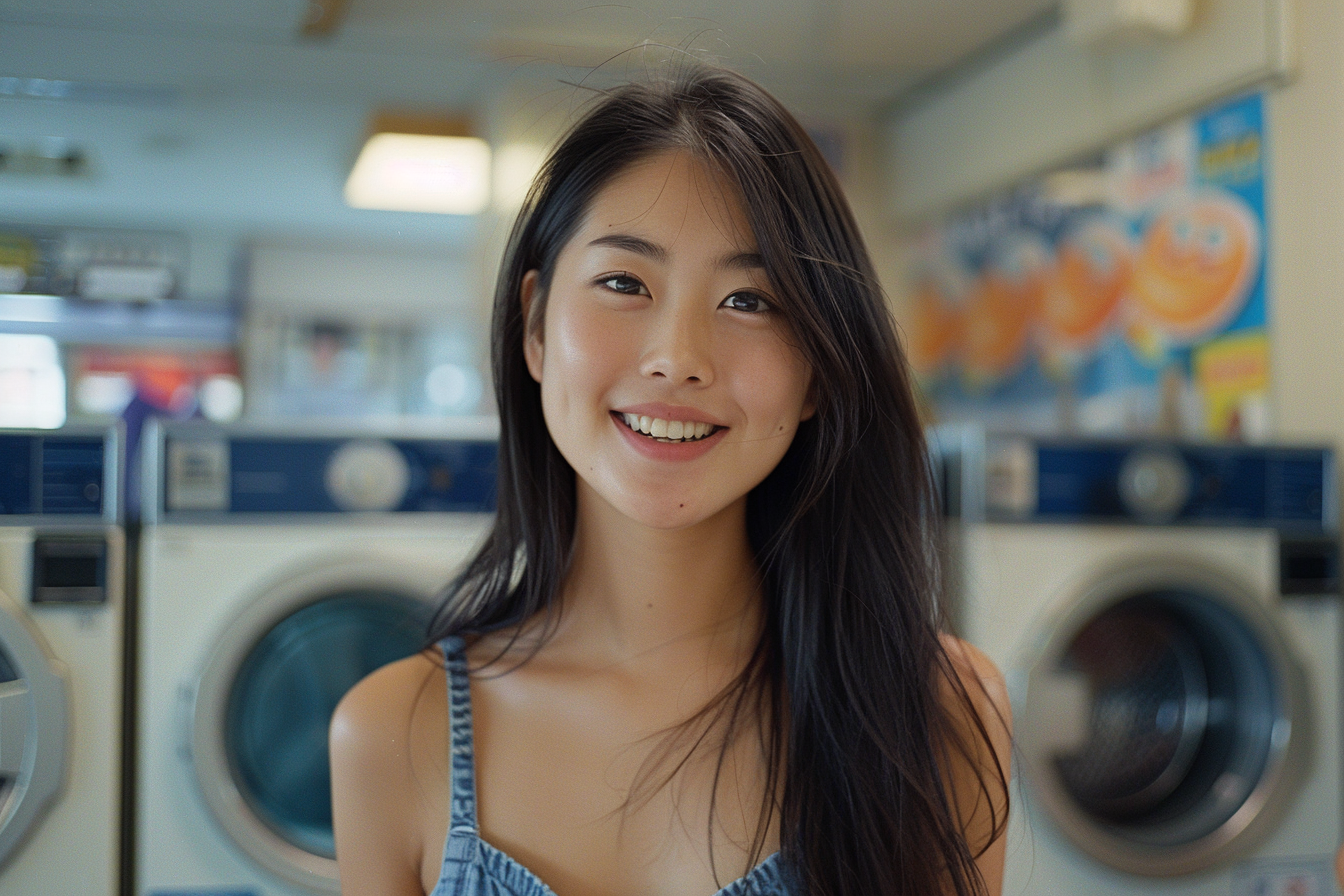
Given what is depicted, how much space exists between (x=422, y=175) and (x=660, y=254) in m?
2.03

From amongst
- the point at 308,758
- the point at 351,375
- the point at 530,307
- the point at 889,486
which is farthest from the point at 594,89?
the point at 351,375

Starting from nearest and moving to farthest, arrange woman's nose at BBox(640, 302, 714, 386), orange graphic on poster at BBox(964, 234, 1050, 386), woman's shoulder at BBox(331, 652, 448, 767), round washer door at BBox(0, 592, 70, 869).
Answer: woman's nose at BBox(640, 302, 714, 386) → woman's shoulder at BBox(331, 652, 448, 767) → round washer door at BBox(0, 592, 70, 869) → orange graphic on poster at BBox(964, 234, 1050, 386)

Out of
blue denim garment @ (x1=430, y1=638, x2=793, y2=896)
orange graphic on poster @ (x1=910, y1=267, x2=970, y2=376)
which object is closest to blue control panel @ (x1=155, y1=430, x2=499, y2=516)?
blue denim garment @ (x1=430, y1=638, x2=793, y2=896)

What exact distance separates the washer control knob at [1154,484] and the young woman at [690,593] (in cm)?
94

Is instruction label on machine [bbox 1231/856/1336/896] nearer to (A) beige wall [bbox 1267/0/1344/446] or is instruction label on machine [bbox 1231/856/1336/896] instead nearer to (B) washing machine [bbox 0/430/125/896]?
(A) beige wall [bbox 1267/0/1344/446]

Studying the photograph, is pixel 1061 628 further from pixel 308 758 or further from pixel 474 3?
pixel 474 3

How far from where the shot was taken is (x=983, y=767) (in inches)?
38.0

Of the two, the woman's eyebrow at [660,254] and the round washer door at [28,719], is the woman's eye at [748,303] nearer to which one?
the woman's eyebrow at [660,254]

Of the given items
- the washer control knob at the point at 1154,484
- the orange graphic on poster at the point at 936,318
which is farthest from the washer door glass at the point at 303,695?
the orange graphic on poster at the point at 936,318

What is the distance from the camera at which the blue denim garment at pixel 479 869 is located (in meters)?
0.86

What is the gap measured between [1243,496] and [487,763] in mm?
1456

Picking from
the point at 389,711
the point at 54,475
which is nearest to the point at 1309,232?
the point at 389,711

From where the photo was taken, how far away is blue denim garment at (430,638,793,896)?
2.81 ft

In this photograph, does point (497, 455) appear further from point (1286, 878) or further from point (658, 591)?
point (1286, 878)
